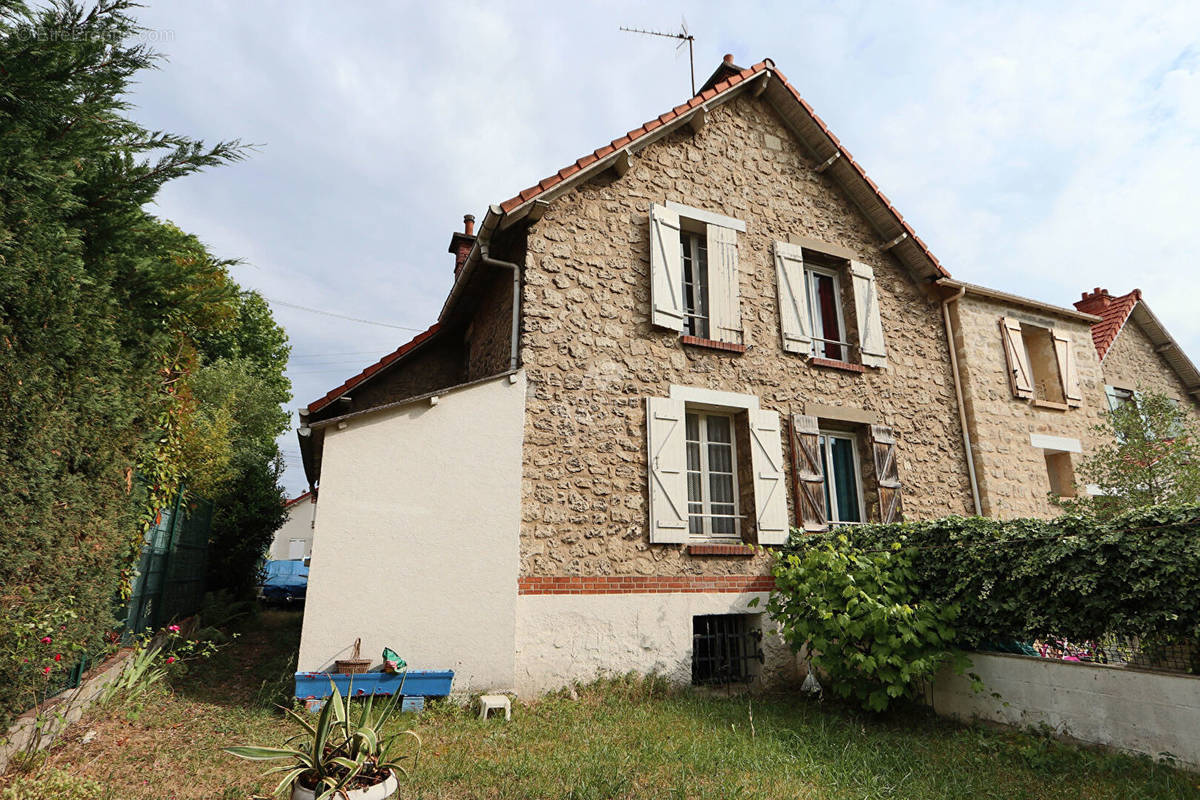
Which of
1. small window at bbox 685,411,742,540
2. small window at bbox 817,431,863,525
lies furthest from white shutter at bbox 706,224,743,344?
small window at bbox 817,431,863,525

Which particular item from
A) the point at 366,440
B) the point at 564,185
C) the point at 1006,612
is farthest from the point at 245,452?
the point at 1006,612

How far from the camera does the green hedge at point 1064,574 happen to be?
4367 mm

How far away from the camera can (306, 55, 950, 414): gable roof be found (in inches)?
309

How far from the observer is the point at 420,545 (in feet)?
20.0

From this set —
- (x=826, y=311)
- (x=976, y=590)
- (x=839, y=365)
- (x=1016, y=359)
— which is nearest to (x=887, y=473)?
(x=839, y=365)

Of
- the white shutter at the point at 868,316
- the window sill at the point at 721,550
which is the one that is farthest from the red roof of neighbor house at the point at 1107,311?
the window sill at the point at 721,550

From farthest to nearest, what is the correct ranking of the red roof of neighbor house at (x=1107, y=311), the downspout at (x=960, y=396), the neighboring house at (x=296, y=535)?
the neighboring house at (x=296, y=535)
the red roof of neighbor house at (x=1107, y=311)
the downspout at (x=960, y=396)

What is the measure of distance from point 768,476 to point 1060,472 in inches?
246

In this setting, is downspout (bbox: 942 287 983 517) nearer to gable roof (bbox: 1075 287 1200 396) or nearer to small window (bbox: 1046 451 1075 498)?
small window (bbox: 1046 451 1075 498)

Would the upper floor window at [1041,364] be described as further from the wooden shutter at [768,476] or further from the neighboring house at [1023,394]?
the wooden shutter at [768,476]

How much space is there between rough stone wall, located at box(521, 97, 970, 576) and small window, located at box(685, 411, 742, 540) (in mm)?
473

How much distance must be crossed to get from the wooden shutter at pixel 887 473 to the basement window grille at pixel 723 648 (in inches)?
97.2

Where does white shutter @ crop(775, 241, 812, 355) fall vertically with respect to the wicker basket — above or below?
above

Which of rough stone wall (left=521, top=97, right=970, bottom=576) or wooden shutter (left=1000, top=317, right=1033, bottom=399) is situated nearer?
rough stone wall (left=521, top=97, right=970, bottom=576)
